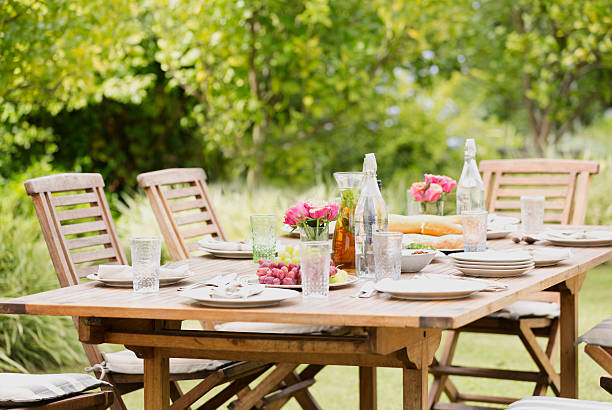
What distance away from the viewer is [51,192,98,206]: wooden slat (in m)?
2.87

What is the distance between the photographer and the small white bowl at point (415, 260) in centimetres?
249

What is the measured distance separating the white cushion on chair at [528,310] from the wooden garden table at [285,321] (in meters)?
0.83

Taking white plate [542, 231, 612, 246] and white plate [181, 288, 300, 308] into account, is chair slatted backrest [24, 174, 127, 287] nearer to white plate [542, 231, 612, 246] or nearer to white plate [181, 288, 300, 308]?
white plate [181, 288, 300, 308]

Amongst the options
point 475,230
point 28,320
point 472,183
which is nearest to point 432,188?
point 472,183

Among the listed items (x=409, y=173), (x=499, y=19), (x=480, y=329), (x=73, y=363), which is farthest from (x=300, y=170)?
(x=480, y=329)

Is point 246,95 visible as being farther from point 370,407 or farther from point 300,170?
point 370,407

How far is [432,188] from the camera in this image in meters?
3.30

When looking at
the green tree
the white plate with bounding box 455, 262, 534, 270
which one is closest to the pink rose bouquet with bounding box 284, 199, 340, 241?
the white plate with bounding box 455, 262, 534, 270

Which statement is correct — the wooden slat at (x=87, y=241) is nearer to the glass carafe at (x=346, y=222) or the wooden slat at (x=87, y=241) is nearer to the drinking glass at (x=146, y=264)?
the drinking glass at (x=146, y=264)

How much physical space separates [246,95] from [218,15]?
651mm

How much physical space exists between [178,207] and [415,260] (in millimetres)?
1343

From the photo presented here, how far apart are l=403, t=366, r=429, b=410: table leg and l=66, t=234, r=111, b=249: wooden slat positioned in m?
1.22

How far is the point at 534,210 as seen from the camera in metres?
3.25

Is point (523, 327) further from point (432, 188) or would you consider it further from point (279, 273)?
point (279, 273)
